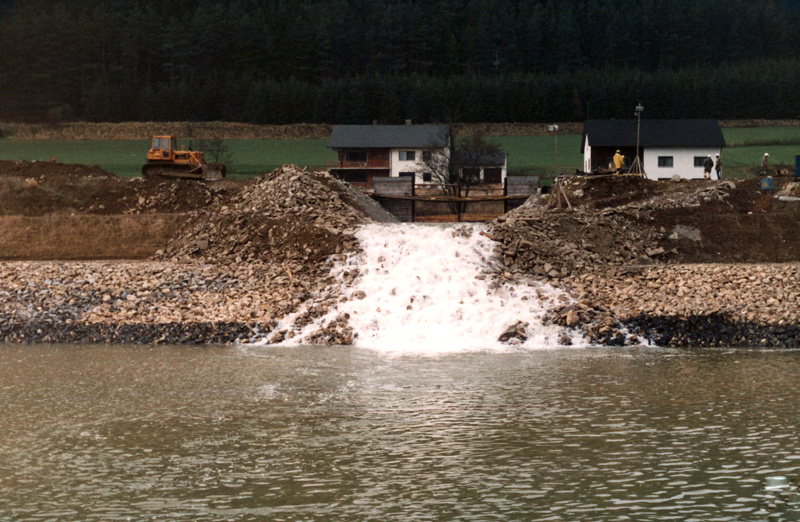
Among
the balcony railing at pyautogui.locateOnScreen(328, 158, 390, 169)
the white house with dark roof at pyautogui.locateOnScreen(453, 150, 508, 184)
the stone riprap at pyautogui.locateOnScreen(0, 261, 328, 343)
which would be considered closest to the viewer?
the stone riprap at pyautogui.locateOnScreen(0, 261, 328, 343)

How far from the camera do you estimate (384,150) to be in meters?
87.6

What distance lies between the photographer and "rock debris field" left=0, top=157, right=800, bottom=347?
2842 cm

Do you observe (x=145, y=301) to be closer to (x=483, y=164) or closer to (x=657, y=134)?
(x=483, y=164)

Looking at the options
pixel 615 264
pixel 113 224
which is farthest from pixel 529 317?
pixel 113 224

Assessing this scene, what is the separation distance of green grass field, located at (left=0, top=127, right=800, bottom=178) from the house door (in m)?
5.24

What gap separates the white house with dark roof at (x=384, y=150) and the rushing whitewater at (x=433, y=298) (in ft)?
165

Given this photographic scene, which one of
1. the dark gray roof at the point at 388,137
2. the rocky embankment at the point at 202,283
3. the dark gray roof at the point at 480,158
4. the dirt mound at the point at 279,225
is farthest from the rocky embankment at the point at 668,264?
the dark gray roof at the point at 388,137

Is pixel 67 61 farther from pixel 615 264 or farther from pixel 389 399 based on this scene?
pixel 389 399

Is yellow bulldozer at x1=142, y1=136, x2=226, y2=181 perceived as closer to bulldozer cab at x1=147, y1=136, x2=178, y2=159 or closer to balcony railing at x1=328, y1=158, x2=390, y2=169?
bulldozer cab at x1=147, y1=136, x2=178, y2=159

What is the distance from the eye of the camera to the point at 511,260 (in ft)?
109

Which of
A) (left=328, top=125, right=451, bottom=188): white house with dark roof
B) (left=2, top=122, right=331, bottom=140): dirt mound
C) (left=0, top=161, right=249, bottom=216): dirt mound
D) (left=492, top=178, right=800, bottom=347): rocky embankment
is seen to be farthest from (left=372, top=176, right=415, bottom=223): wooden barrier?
(left=2, top=122, right=331, bottom=140): dirt mound

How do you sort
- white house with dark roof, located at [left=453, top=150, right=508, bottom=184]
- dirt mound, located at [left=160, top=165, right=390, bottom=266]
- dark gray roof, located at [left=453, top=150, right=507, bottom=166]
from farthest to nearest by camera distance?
1. dark gray roof, located at [left=453, top=150, right=507, bottom=166]
2. white house with dark roof, located at [left=453, top=150, right=508, bottom=184]
3. dirt mound, located at [left=160, top=165, right=390, bottom=266]

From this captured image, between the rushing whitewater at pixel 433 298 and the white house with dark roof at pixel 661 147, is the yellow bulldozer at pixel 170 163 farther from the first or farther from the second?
the white house with dark roof at pixel 661 147

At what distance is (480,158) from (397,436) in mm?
64091
